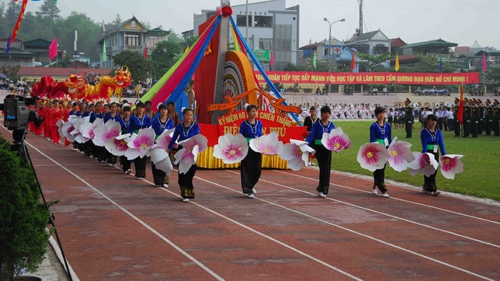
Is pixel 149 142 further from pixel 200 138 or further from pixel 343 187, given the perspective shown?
pixel 343 187

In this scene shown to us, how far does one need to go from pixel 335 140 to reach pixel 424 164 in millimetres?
1826

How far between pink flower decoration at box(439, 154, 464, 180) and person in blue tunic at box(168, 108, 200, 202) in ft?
15.3

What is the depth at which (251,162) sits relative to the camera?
12.7 meters

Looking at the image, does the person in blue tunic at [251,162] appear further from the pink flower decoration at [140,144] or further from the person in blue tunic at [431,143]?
the person in blue tunic at [431,143]

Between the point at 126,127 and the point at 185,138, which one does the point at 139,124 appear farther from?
the point at 185,138

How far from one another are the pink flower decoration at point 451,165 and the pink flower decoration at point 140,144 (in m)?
Result: 5.51

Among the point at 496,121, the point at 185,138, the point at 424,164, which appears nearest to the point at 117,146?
the point at 185,138

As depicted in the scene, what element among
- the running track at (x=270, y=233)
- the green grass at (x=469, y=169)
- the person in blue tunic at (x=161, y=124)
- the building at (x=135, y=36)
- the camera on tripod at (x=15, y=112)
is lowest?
the running track at (x=270, y=233)

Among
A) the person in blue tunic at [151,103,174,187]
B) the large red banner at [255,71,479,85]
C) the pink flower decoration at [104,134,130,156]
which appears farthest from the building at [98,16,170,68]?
the person in blue tunic at [151,103,174,187]

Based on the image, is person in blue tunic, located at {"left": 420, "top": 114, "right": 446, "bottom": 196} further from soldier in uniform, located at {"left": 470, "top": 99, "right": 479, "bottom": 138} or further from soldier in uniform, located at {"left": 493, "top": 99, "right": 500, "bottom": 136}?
soldier in uniform, located at {"left": 493, "top": 99, "right": 500, "bottom": 136}

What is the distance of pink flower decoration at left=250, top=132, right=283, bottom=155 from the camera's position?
1260cm

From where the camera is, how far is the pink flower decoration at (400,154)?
43.2 feet

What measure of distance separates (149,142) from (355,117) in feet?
148

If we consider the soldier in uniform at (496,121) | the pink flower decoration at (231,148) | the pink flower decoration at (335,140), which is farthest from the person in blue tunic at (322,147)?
the soldier in uniform at (496,121)
